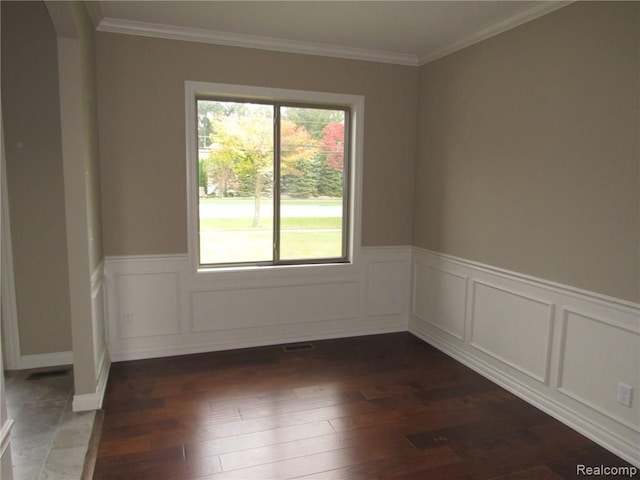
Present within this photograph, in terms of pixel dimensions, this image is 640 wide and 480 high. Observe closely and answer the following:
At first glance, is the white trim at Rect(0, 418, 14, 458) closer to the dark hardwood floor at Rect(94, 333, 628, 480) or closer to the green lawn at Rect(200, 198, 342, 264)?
the dark hardwood floor at Rect(94, 333, 628, 480)

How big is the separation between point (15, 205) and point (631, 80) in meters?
4.02

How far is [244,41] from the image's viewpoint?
3.56 metres

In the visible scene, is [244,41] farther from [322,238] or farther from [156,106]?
[322,238]

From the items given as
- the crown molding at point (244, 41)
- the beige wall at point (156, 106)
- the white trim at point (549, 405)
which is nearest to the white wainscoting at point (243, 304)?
the beige wall at point (156, 106)

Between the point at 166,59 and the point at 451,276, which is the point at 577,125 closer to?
the point at 451,276

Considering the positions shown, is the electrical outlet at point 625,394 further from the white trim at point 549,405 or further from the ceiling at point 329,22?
the ceiling at point 329,22

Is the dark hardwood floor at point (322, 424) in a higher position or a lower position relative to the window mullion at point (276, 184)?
lower

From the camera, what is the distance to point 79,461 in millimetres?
Answer: 2324

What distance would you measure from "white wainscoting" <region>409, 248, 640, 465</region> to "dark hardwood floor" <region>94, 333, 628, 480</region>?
0.38 feet

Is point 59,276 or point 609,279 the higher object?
point 609,279

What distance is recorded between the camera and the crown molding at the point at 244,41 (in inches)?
129

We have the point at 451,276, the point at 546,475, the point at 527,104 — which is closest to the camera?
the point at 546,475

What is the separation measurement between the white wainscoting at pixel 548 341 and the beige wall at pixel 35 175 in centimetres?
309

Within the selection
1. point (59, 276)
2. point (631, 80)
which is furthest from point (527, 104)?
point (59, 276)
